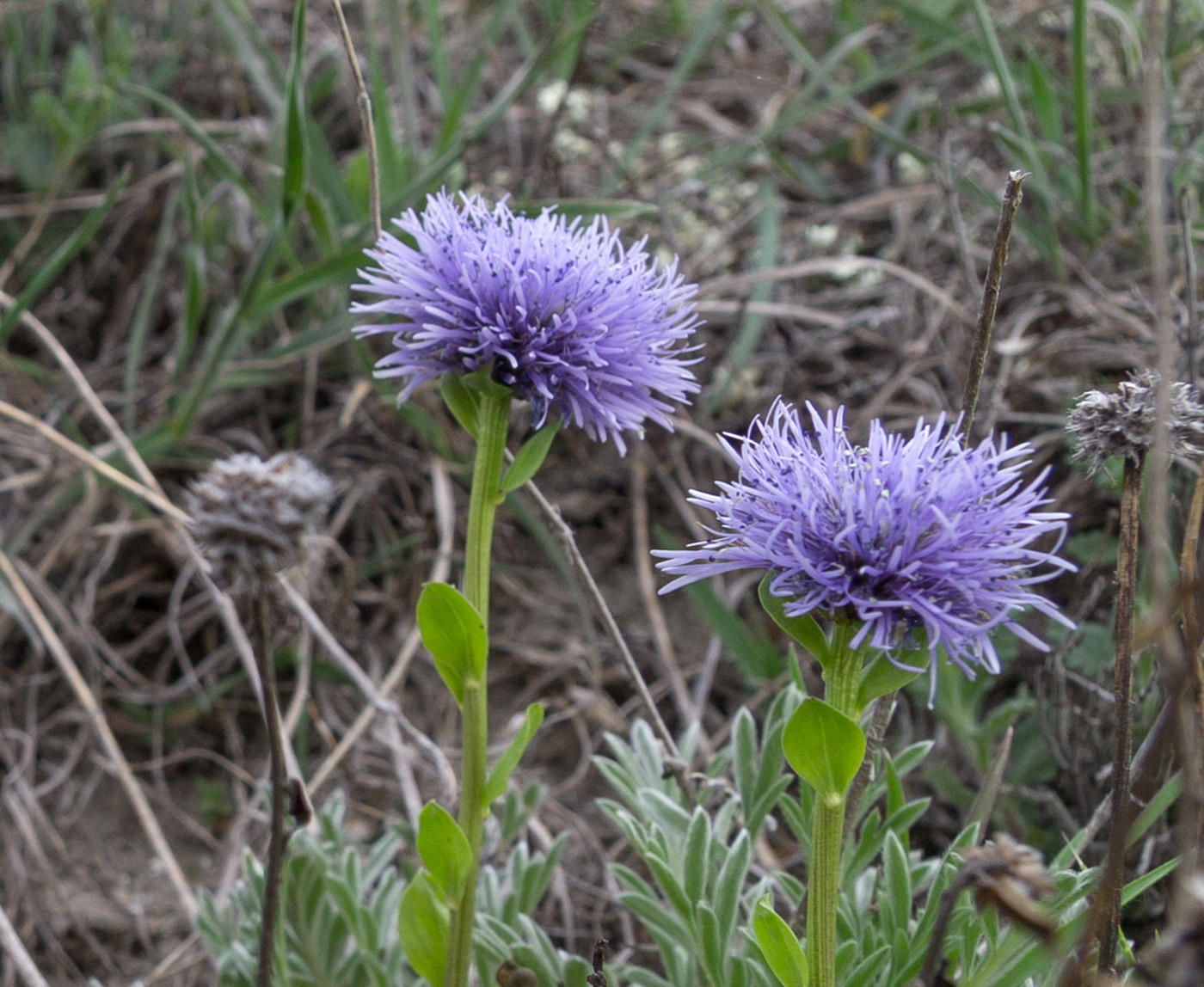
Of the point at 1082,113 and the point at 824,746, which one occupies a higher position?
the point at 1082,113

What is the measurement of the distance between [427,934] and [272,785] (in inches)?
10.1

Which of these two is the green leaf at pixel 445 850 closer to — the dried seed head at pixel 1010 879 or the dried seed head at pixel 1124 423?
the dried seed head at pixel 1010 879

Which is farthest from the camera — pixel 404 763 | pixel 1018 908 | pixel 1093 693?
pixel 404 763

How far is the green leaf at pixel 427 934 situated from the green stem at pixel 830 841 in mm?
399

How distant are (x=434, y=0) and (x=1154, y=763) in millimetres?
2147

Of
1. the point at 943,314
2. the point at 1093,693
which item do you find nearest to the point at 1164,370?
the point at 1093,693

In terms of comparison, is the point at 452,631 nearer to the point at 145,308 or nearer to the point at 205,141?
the point at 205,141

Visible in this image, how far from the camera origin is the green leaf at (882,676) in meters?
1.00

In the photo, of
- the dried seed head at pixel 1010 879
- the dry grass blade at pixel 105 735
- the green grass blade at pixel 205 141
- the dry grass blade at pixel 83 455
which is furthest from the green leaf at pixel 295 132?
the dried seed head at pixel 1010 879

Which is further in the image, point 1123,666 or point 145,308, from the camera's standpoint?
point 145,308

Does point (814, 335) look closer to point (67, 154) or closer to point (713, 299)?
point (713, 299)

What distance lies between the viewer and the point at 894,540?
38.5 inches

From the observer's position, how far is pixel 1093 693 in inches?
68.7

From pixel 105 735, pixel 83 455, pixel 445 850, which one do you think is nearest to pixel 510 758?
pixel 445 850
